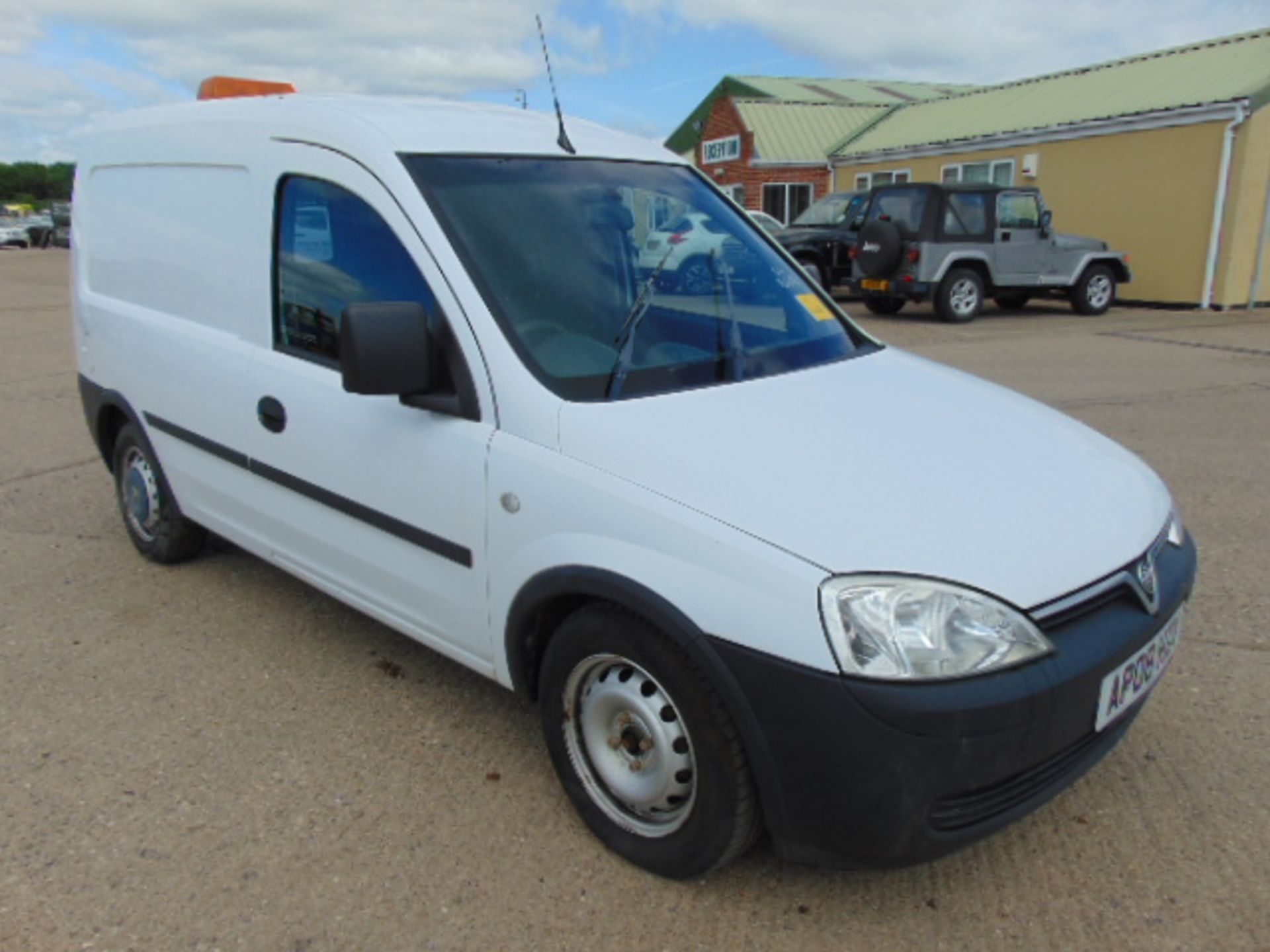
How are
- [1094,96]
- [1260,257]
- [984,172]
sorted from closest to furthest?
1. [1260,257]
2. [1094,96]
3. [984,172]

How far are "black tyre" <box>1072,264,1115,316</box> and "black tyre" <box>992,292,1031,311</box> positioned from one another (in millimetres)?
719

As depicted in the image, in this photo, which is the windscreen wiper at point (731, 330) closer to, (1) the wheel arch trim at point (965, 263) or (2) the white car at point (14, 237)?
(1) the wheel arch trim at point (965, 263)

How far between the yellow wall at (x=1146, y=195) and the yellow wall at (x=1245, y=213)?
0.22m

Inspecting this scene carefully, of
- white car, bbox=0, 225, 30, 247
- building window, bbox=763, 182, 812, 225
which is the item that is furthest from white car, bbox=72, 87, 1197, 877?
white car, bbox=0, 225, 30, 247

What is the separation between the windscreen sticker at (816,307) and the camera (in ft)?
10.9

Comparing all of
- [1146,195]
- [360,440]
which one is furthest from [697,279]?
[1146,195]

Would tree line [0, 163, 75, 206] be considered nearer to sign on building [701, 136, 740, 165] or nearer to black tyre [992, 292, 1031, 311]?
sign on building [701, 136, 740, 165]

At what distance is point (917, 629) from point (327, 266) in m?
2.14

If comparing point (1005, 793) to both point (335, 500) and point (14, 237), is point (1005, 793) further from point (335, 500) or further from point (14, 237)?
point (14, 237)

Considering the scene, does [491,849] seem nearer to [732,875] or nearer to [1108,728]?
[732,875]

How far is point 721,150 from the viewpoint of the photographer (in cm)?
2922

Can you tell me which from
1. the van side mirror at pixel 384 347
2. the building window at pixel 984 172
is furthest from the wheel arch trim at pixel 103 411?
the building window at pixel 984 172

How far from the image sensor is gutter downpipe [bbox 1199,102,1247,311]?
15008 millimetres

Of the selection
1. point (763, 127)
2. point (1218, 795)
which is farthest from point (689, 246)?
point (763, 127)
